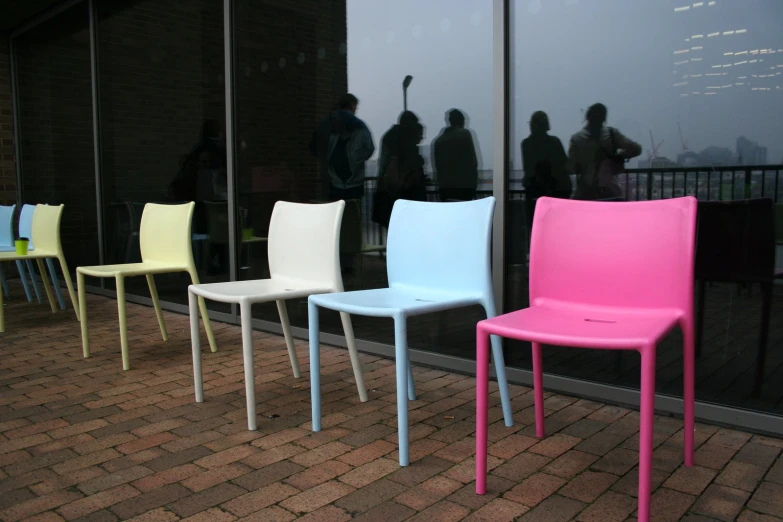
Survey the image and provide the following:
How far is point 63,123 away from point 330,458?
5.38m

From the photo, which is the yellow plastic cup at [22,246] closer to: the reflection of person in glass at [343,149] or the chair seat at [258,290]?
the reflection of person in glass at [343,149]

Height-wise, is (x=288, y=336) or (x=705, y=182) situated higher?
(x=705, y=182)

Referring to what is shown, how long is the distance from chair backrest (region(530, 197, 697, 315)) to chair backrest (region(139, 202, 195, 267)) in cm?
215

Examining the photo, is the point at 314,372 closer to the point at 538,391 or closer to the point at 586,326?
the point at 538,391

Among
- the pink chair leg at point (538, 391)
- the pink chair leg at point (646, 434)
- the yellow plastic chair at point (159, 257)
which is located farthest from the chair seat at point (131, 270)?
the pink chair leg at point (646, 434)

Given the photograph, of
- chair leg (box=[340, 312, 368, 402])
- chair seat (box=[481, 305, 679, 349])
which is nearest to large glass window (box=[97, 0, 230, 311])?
chair leg (box=[340, 312, 368, 402])

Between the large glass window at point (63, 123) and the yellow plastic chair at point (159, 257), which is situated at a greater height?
the large glass window at point (63, 123)

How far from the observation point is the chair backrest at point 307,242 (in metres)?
2.93

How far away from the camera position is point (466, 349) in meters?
3.42

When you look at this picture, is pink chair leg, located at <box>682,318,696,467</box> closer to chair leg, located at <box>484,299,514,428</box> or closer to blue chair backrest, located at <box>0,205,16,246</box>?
chair leg, located at <box>484,299,514,428</box>

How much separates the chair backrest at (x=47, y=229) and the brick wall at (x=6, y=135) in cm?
222

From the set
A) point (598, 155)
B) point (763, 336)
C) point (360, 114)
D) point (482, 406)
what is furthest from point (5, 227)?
point (763, 336)

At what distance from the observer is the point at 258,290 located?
2932 mm

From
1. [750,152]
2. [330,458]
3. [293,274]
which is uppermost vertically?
[750,152]
